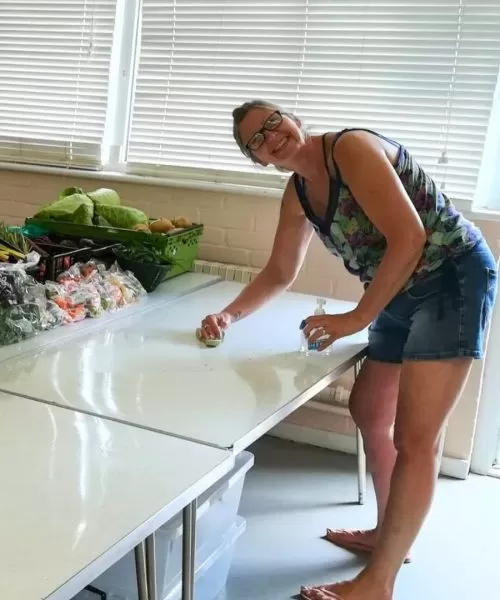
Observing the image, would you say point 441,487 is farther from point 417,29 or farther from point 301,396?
point 417,29

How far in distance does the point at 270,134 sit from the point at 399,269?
0.42 meters

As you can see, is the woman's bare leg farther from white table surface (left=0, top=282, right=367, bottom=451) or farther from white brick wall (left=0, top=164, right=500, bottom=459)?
white brick wall (left=0, top=164, right=500, bottom=459)

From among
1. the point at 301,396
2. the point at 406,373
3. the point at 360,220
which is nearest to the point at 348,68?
the point at 360,220

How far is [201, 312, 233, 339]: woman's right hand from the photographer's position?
181 centimetres

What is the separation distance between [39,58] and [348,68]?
51.5 inches

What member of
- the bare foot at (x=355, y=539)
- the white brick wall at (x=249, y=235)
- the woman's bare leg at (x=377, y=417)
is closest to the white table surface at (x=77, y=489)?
the woman's bare leg at (x=377, y=417)

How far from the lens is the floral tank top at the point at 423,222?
1680 millimetres

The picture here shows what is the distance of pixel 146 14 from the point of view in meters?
2.77

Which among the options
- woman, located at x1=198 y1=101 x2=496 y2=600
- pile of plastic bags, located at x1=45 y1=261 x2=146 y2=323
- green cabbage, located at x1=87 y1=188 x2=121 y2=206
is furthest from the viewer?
green cabbage, located at x1=87 y1=188 x2=121 y2=206

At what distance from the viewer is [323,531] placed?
2.15 m

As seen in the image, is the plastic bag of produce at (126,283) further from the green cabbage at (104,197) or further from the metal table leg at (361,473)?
the metal table leg at (361,473)

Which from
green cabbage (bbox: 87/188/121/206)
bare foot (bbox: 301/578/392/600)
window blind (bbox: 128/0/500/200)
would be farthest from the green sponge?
window blind (bbox: 128/0/500/200)

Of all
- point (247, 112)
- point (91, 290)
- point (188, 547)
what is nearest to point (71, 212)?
point (91, 290)

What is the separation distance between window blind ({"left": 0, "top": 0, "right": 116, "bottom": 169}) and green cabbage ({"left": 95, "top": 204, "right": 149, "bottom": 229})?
58cm
